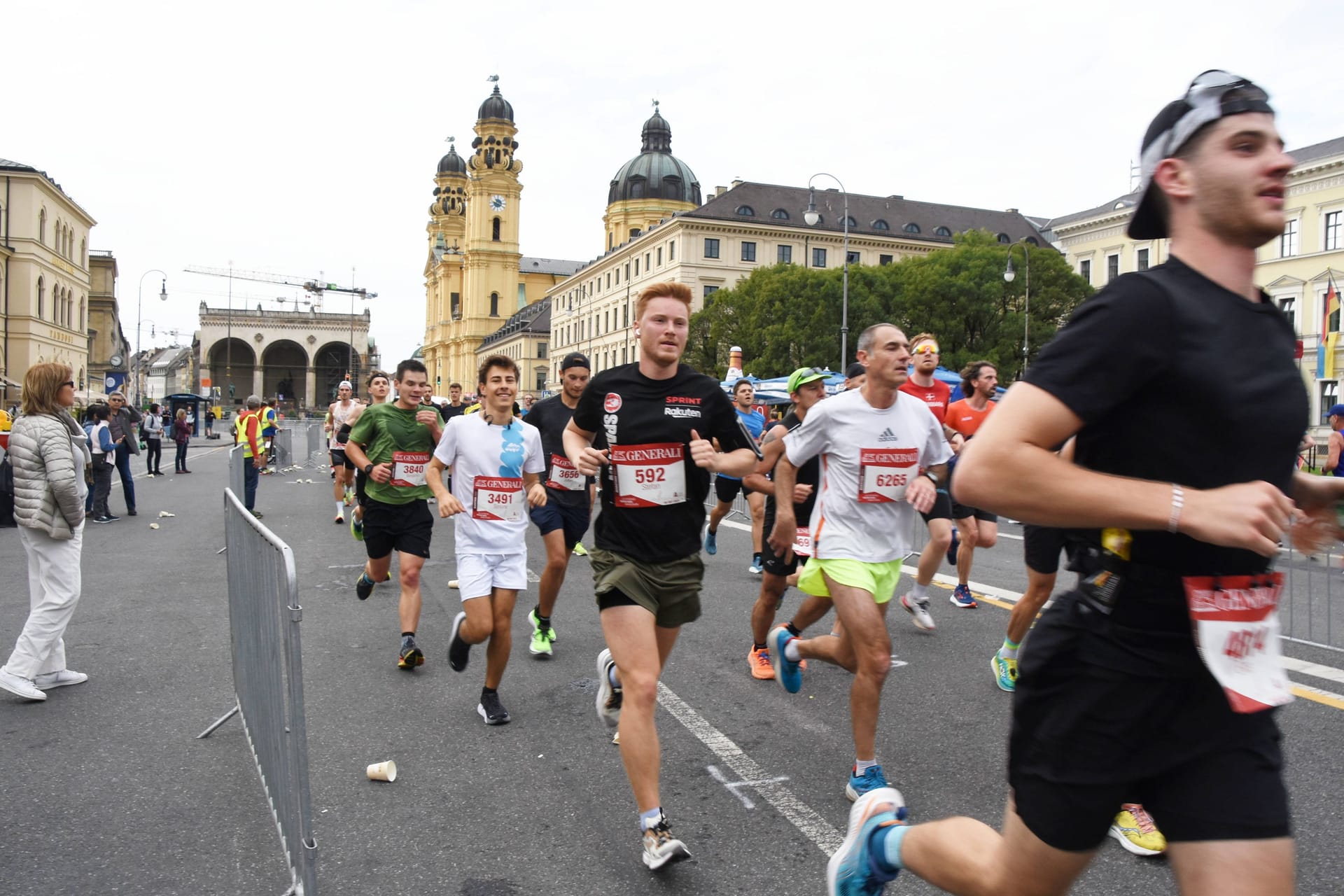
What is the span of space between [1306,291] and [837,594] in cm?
6005

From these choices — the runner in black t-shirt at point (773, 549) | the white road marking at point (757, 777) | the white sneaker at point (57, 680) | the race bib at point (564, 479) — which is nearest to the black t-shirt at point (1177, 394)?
the white road marking at point (757, 777)

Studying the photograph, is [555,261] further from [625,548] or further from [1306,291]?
[625,548]

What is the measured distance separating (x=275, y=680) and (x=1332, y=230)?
203 ft

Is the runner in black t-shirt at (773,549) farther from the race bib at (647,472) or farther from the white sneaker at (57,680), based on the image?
the white sneaker at (57,680)

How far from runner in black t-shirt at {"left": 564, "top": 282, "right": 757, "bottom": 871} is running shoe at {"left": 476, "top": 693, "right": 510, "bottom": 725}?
118 centimetres

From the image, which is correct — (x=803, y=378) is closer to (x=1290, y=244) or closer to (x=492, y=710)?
(x=492, y=710)

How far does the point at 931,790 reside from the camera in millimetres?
4293

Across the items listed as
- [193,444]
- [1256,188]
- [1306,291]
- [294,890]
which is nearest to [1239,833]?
[1256,188]

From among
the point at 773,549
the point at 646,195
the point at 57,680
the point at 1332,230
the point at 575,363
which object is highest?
the point at 646,195

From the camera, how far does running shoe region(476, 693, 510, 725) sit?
5301 millimetres

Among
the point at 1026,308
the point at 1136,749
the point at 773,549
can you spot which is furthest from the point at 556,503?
the point at 1026,308

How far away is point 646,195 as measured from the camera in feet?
359

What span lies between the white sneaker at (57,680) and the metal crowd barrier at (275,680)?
1.77 m

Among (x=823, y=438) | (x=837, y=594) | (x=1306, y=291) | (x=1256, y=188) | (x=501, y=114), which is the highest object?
(x=501, y=114)
